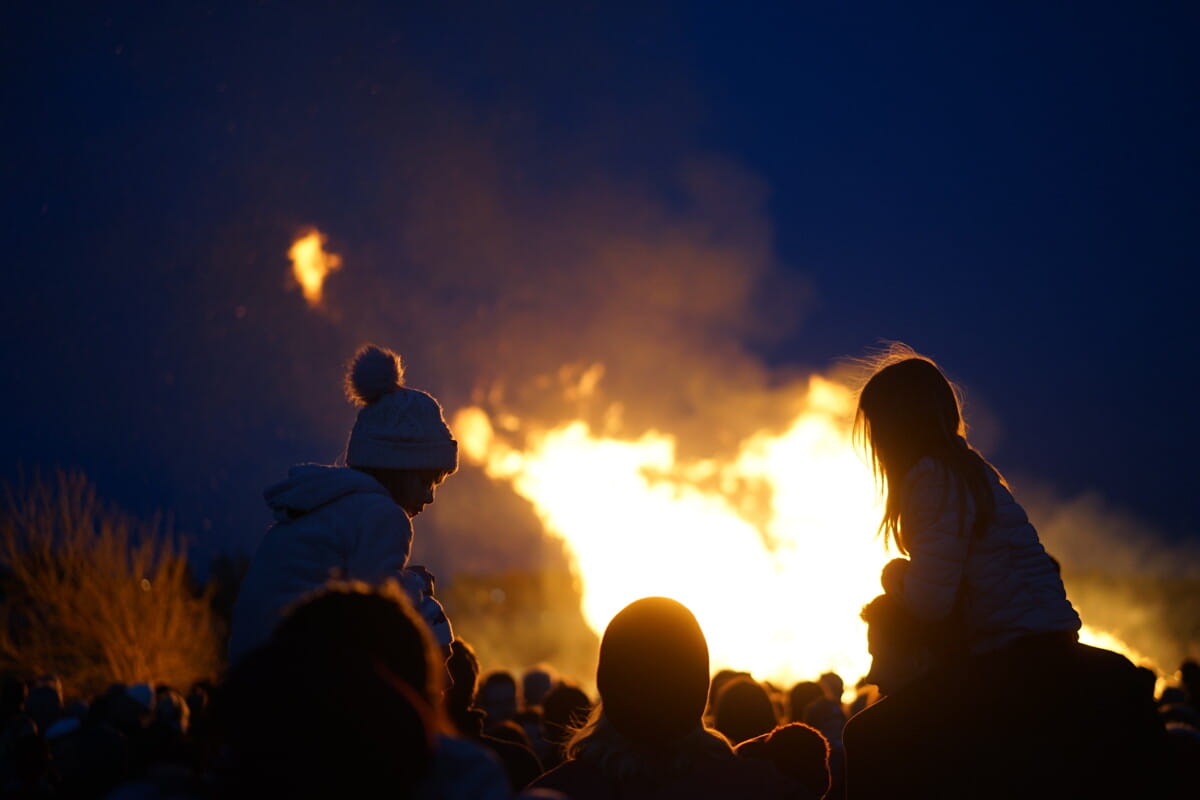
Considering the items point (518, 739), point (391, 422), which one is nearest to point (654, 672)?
point (391, 422)

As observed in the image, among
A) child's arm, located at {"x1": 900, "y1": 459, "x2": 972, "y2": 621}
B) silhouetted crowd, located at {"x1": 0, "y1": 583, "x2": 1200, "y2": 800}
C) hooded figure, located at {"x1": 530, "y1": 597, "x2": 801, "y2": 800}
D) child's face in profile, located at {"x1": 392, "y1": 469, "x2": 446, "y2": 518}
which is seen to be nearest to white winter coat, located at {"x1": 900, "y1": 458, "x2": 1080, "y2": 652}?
child's arm, located at {"x1": 900, "y1": 459, "x2": 972, "y2": 621}

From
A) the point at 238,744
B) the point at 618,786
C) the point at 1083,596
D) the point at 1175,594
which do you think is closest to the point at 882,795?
the point at 618,786

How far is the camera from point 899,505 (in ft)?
12.9

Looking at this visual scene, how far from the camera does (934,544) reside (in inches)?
143

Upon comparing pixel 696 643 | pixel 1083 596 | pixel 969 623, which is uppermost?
pixel 1083 596

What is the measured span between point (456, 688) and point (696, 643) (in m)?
2.22

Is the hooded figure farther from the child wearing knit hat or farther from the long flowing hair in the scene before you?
the long flowing hair

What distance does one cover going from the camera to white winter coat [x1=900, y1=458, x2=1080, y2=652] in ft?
11.7

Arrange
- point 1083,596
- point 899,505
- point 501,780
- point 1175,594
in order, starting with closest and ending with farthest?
1. point 501,780
2. point 899,505
3. point 1083,596
4. point 1175,594

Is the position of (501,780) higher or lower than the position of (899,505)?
lower

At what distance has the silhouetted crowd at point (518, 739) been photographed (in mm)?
1668

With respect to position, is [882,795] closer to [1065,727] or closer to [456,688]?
[1065,727]

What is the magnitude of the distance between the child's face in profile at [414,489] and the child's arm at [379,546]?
23.6 inches

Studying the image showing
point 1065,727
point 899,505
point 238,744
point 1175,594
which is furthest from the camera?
point 1175,594
